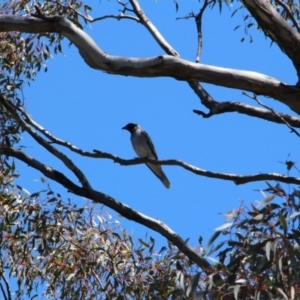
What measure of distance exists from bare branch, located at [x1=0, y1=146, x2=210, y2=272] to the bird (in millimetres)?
2365

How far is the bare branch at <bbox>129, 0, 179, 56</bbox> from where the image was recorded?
18.8 feet

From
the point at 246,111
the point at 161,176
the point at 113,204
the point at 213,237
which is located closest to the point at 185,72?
the point at 246,111

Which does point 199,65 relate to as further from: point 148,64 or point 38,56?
point 38,56

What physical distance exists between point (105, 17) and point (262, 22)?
2.16 meters

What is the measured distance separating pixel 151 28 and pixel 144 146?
2.43 m

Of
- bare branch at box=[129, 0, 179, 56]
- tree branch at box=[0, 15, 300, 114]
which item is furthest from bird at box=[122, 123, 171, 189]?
tree branch at box=[0, 15, 300, 114]

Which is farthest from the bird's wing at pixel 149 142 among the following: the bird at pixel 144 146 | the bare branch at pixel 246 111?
the bare branch at pixel 246 111

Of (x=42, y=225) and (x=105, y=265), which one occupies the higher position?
(x=42, y=225)

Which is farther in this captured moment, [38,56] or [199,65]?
[38,56]

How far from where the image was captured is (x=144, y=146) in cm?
842

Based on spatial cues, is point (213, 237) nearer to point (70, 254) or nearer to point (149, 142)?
point (70, 254)

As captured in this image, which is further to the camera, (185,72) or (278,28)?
(185,72)

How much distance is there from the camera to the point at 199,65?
4.41 m

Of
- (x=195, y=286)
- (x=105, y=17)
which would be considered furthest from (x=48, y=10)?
(x=195, y=286)
